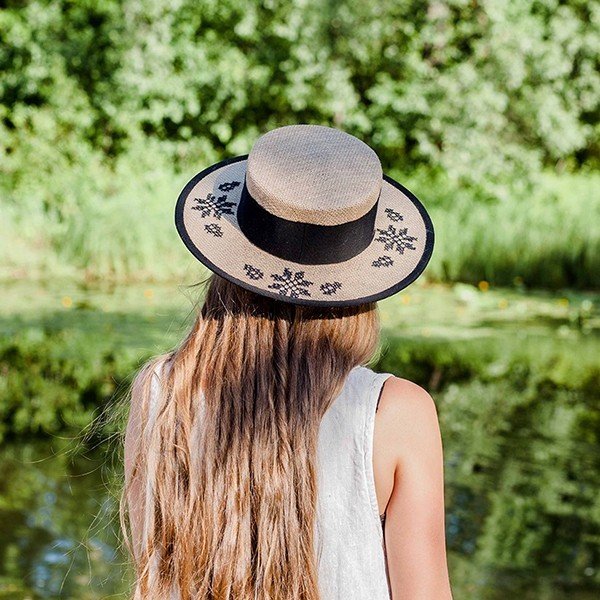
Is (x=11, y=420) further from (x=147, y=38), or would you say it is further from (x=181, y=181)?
(x=147, y=38)

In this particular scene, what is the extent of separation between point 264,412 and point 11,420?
417cm

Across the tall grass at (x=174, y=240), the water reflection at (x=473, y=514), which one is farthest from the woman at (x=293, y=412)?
the tall grass at (x=174, y=240)

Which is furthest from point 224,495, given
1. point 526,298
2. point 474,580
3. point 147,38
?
point 147,38

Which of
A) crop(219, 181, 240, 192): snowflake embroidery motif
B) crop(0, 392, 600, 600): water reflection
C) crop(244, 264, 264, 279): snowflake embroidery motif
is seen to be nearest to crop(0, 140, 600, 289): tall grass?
crop(0, 392, 600, 600): water reflection

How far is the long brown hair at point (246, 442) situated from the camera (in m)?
1.32

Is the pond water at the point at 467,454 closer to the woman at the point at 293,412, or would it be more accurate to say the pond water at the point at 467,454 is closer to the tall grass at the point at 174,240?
the woman at the point at 293,412

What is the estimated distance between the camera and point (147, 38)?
1238 centimetres

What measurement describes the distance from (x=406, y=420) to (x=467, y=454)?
3.92 meters

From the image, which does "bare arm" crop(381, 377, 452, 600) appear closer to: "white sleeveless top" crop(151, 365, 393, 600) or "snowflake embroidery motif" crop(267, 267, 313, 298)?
"white sleeveless top" crop(151, 365, 393, 600)

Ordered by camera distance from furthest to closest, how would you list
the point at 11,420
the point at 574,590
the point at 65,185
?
1. the point at 65,185
2. the point at 11,420
3. the point at 574,590

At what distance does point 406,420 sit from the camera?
126 centimetres

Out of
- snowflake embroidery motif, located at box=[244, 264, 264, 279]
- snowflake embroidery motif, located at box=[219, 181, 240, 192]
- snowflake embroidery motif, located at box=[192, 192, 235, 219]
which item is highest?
snowflake embroidery motif, located at box=[219, 181, 240, 192]

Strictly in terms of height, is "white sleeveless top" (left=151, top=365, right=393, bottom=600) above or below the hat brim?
below

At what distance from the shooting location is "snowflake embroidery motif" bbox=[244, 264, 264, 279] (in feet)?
4.37
